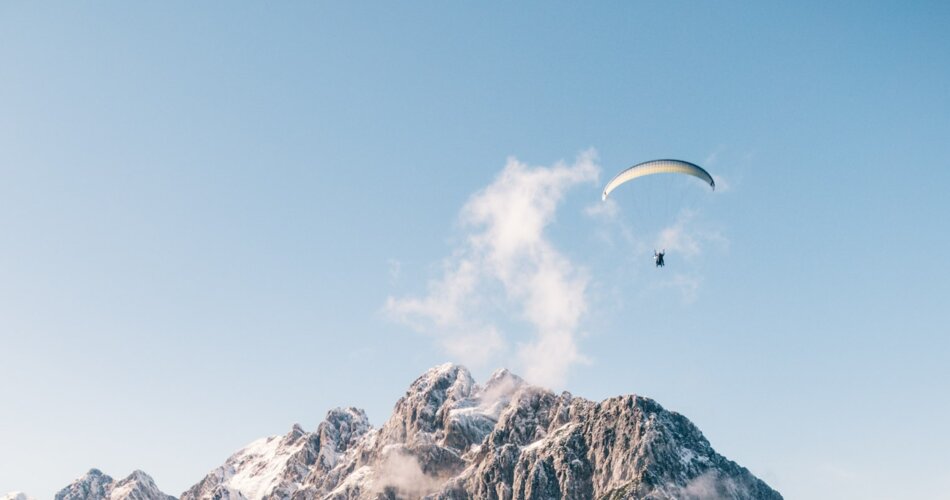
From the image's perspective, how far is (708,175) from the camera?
471 ft

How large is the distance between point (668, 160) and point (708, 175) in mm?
8206

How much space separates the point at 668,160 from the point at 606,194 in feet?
51.4

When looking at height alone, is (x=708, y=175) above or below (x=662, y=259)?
above

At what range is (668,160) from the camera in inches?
5600

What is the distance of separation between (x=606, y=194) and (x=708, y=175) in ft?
65.4

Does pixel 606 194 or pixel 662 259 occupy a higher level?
pixel 606 194

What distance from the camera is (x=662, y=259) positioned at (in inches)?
5827

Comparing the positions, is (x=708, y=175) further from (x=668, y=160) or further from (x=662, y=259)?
(x=662, y=259)

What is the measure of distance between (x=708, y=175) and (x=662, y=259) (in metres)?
17.7

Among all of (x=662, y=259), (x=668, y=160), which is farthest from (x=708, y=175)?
(x=662, y=259)

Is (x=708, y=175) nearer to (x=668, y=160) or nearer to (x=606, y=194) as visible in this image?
(x=668, y=160)

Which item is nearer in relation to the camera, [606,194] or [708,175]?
[708,175]

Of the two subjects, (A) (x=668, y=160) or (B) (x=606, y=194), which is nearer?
(A) (x=668, y=160)
